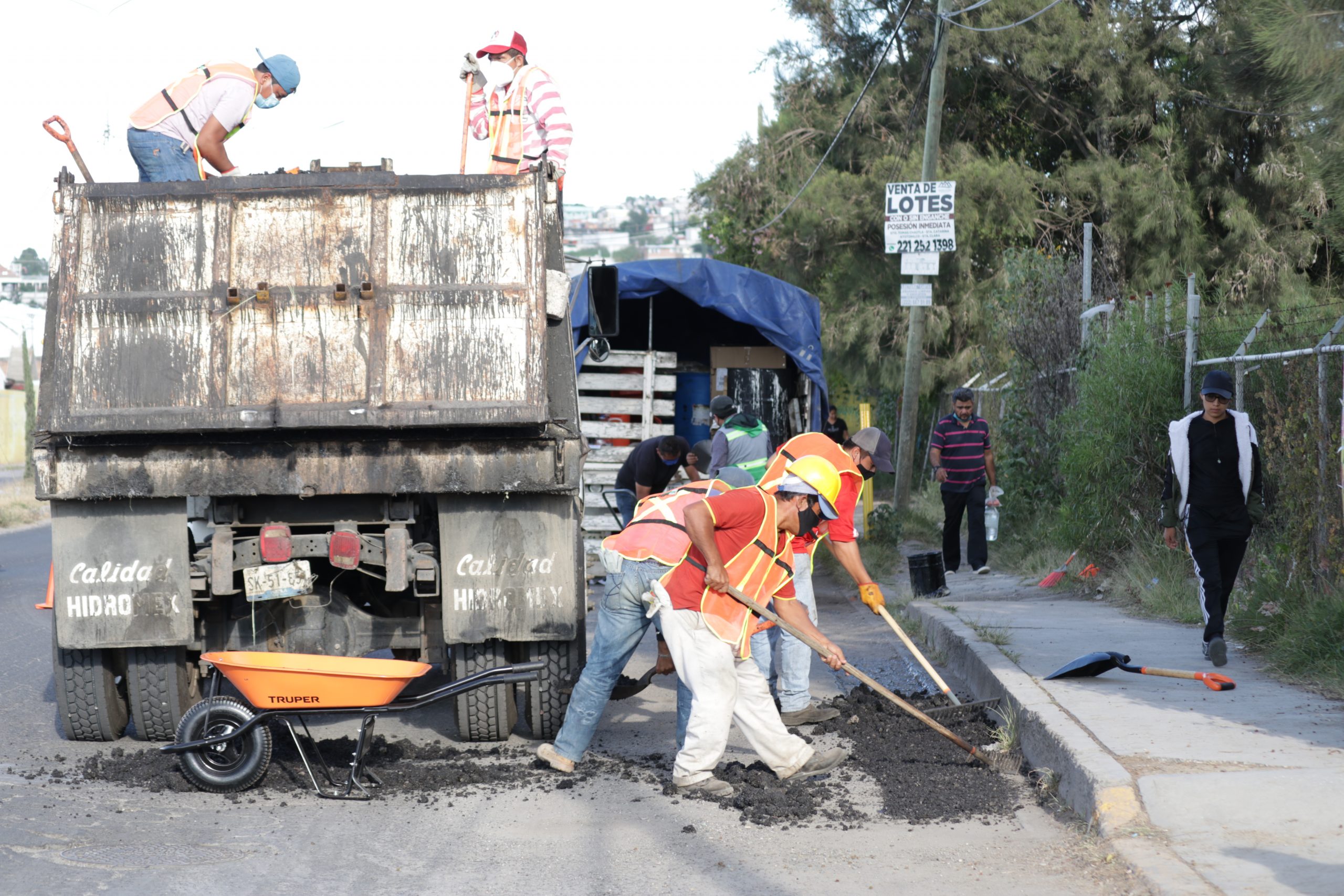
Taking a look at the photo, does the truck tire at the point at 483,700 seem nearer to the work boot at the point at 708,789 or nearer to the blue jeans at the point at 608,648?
the blue jeans at the point at 608,648

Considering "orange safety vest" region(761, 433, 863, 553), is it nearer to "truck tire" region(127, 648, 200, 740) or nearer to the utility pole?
Result: "truck tire" region(127, 648, 200, 740)

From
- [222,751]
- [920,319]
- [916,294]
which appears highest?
[916,294]

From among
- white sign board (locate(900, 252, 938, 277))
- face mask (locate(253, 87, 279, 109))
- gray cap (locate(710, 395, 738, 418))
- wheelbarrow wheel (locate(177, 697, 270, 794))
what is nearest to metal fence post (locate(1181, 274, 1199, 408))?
gray cap (locate(710, 395, 738, 418))

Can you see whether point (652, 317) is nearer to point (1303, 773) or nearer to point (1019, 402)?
point (1019, 402)

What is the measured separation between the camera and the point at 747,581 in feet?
19.0

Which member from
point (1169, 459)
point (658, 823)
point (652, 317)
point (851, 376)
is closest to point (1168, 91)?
point (851, 376)

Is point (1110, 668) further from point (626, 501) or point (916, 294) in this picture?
point (916, 294)

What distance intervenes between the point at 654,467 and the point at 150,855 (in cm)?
541

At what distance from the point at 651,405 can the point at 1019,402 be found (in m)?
4.13

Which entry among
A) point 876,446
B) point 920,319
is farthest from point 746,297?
point 876,446

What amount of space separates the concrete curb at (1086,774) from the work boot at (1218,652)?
1055 mm

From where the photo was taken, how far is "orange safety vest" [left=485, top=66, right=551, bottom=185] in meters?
8.14

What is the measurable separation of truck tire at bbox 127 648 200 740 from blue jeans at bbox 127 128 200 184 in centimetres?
247

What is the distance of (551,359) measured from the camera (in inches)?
253
